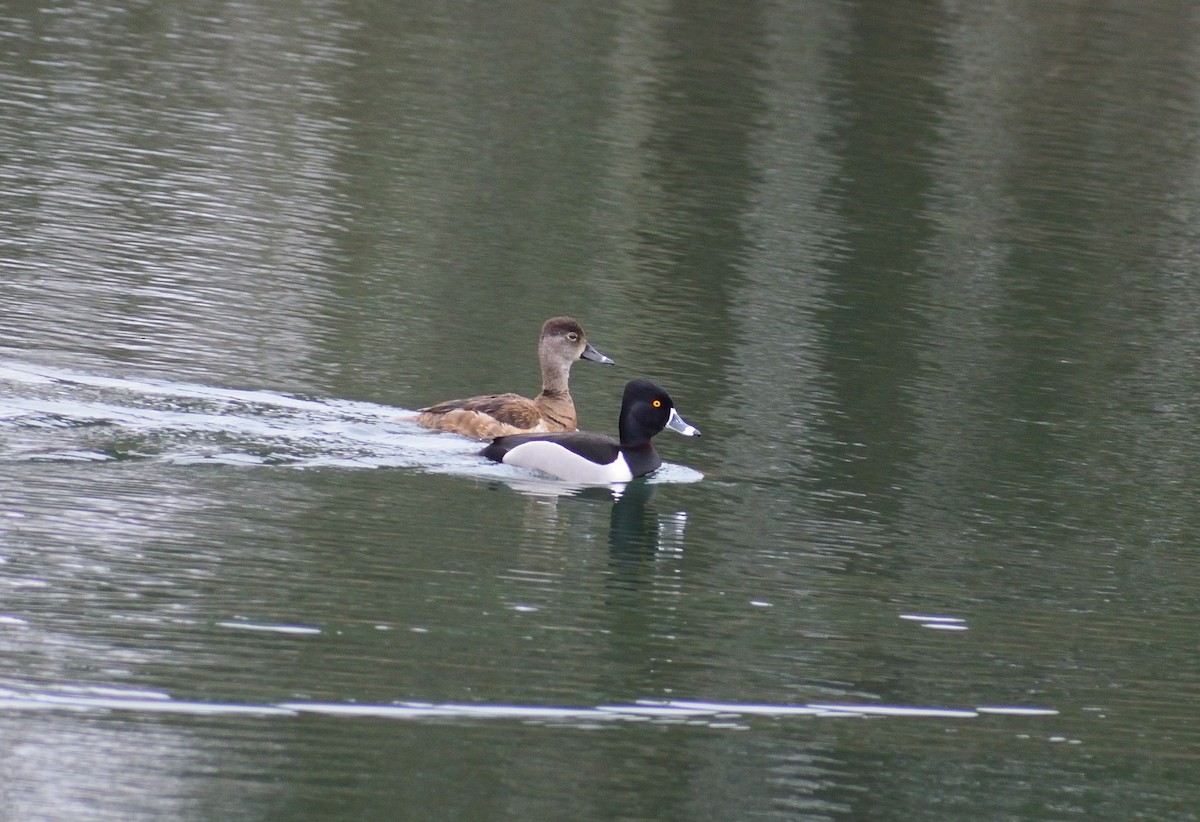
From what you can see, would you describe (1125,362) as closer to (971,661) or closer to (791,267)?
(791,267)

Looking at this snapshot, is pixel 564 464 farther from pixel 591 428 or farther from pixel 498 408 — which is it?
pixel 591 428

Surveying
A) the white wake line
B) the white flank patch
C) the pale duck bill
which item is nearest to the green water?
the white wake line

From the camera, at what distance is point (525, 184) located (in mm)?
25469

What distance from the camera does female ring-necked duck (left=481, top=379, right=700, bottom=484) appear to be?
561 inches

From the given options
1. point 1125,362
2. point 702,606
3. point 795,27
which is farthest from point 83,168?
point 795,27

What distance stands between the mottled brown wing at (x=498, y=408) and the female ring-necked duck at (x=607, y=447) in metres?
0.28

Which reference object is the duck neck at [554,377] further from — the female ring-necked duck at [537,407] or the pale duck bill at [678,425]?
the pale duck bill at [678,425]

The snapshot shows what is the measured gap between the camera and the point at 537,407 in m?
15.2

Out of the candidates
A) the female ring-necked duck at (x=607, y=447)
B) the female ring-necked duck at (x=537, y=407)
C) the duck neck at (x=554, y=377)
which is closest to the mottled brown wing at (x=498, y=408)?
the female ring-necked duck at (x=537, y=407)

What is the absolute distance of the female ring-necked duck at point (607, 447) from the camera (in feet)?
46.7

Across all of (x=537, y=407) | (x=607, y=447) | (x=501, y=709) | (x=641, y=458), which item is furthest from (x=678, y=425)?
(x=501, y=709)

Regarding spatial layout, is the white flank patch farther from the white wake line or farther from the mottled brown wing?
the white wake line

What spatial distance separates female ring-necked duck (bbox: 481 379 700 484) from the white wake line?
4839 mm

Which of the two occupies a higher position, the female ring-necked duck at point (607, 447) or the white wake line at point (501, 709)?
the white wake line at point (501, 709)
